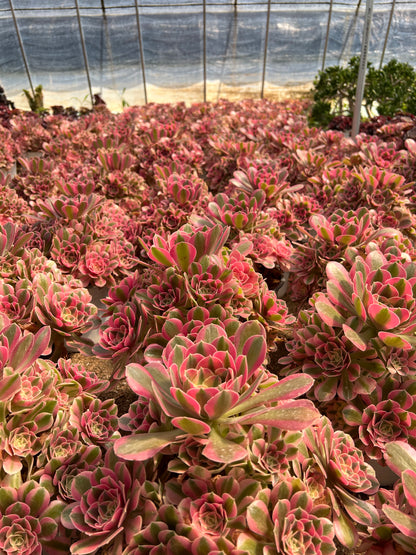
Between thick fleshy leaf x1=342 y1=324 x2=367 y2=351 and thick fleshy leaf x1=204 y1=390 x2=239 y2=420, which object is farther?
thick fleshy leaf x1=342 y1=324 x2=367 y2=351

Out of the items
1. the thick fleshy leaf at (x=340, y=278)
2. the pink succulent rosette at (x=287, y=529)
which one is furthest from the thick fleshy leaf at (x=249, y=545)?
the thick fleshy leaf at (x=340, y=278)

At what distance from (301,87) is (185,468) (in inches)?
499

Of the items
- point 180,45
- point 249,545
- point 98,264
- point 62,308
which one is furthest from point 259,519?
point 180,45

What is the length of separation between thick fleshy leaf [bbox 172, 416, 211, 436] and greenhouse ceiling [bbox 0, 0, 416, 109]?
1125cm

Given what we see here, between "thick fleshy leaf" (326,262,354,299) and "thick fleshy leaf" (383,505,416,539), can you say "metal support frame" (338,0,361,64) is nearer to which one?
"thick fleshy leaf" (326,262,354,299)

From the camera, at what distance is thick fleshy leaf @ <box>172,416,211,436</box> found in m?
0.79

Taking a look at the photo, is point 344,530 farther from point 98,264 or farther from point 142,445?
point 98,264

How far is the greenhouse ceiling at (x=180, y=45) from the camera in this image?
1060cm

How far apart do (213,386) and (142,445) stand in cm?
18

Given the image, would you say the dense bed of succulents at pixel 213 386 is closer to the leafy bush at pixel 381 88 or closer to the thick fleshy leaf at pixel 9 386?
the thick fleshy leaf at pixel 9 386

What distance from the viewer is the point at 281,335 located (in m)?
1.75

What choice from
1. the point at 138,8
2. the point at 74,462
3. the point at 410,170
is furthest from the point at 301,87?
the point at 74,462

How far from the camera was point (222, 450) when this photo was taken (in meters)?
0.80

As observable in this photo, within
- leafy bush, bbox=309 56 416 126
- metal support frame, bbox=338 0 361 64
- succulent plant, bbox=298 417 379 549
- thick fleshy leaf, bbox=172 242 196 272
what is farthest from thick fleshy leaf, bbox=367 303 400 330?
metal support frame, bbox=338 0 361 64
